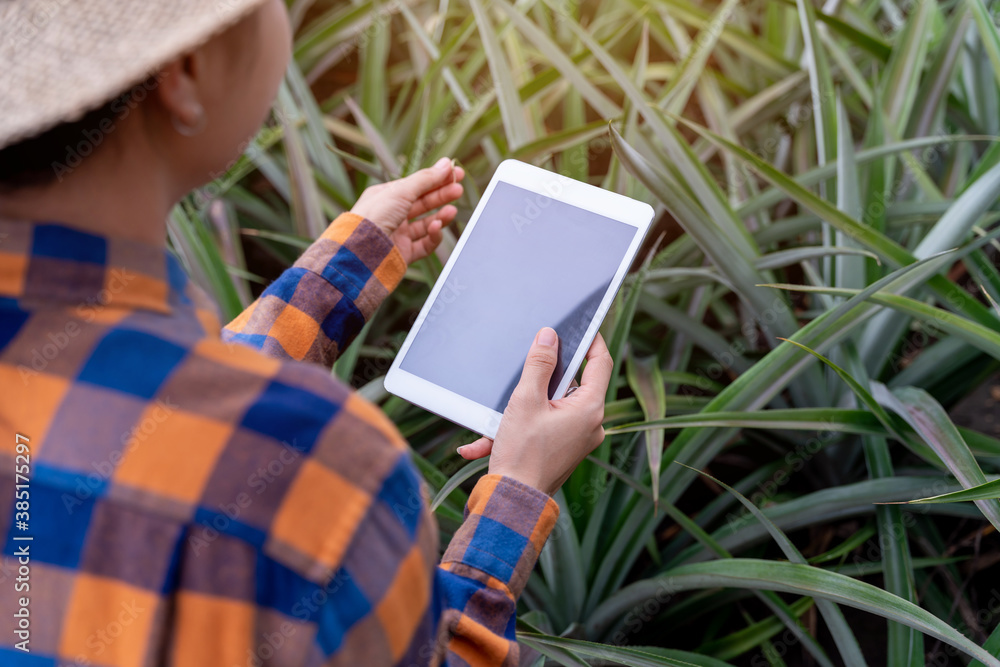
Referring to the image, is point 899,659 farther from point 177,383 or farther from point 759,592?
point 177,383

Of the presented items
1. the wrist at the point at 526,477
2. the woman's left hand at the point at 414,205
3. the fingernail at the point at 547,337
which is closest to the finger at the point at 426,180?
the woman's left hand at the point at 414,205

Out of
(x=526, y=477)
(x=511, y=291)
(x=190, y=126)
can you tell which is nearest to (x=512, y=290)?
(x=511, y=291)

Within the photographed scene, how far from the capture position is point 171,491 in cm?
30

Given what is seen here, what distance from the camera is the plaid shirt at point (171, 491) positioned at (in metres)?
0.30

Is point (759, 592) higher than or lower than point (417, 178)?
lower

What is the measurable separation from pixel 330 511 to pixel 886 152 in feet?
2.77

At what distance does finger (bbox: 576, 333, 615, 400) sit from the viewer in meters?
0.59

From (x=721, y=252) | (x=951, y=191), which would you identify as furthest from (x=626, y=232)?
(x=951, y=191)

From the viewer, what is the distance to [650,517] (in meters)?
0.81

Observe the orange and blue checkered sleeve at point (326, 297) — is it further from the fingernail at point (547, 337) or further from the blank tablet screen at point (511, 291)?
the fingernail at point (547, 337)

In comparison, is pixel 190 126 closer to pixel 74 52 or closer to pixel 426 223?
pixel 74 52

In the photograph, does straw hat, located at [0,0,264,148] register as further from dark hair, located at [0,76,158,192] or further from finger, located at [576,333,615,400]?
finger, located at [576,333,615,400]

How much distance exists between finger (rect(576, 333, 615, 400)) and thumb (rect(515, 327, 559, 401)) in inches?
1.2

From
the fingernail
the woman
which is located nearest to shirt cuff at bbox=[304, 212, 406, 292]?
the fingernail
